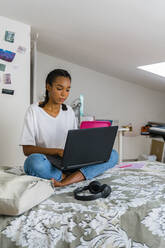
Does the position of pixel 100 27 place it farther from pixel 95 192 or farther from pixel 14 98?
pixel 95 192

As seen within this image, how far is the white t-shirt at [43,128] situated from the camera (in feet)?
4.96

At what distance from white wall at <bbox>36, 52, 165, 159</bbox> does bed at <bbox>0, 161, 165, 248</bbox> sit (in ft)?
9.38

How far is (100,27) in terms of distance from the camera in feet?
7.16

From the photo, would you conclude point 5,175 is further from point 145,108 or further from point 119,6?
point 145,108

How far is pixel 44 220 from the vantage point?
88cm

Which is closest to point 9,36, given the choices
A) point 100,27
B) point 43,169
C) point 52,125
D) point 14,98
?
point 14,98

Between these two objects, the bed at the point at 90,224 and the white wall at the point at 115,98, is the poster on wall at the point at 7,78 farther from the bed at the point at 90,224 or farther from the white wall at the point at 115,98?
the bed at the point at 90,224

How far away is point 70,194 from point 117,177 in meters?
0.38

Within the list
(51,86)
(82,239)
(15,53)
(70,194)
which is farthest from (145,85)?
(82,239)

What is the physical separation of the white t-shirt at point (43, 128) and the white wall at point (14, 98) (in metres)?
1.08

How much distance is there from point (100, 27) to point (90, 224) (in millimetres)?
1838

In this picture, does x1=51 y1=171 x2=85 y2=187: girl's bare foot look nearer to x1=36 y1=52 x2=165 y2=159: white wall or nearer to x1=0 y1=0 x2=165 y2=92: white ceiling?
x1=0 y1=0 x2=165 y2=92: white ceiling

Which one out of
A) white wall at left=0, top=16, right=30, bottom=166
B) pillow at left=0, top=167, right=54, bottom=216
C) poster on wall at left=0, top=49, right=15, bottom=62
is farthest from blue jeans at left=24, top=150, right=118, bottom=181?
poster on wall at left=0, top=49, right=15, bottom=62

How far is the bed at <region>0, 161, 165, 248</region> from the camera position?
0.82 metres
